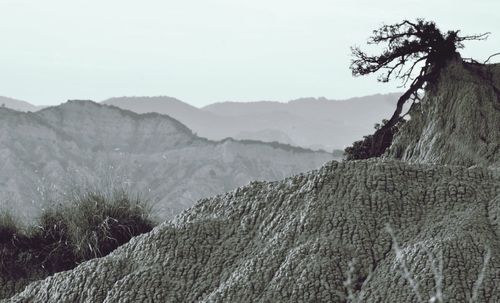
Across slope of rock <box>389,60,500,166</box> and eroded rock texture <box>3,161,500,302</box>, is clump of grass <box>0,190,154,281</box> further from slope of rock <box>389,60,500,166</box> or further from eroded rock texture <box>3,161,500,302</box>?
slope of rock <box>389,60,500,166</box>

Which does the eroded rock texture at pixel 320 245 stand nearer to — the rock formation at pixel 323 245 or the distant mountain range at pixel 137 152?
the rock formation at pixel 323 245

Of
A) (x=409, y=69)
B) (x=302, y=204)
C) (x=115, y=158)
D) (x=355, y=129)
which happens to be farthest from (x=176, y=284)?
(x=355, y=129)

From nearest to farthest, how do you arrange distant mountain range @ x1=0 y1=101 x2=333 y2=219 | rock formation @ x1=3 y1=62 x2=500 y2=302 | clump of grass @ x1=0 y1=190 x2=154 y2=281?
rock formation @ x1=3 y1=62 x2=500 y2=302 → clump of grass @ x1=0 y1=190 x2=154 y2=281 → distant mountain range @ x1=0 y1=101 x2=333 y2=219

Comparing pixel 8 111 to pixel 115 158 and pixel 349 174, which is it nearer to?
pixel 115 158

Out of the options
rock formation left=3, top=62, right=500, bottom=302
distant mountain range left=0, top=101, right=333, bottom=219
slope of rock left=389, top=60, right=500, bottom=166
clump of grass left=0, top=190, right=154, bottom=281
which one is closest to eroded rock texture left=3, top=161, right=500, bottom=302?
rock formation left=3, top=62, right=500, bottom=302

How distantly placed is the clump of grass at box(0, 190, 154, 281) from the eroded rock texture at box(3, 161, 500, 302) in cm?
183

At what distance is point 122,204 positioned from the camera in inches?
404

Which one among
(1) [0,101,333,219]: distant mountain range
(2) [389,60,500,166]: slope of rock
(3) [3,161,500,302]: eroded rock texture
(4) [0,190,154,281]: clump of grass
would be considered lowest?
(1) [0,101,333,219]: distant mountain range

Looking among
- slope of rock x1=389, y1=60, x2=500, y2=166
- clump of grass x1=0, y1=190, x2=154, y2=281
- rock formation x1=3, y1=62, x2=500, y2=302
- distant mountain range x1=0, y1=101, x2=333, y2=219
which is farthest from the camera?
distant mountain range x1=0, y1=101, x2=333, y2=219

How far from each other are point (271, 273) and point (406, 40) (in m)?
3.90

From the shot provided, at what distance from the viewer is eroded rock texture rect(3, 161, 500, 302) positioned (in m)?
6.35

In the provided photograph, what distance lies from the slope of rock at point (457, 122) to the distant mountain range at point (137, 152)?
47.4 m

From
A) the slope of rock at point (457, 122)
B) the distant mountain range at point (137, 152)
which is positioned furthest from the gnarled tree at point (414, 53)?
the distant mountain range at point (137, 152)

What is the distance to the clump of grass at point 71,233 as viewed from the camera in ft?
32.1
